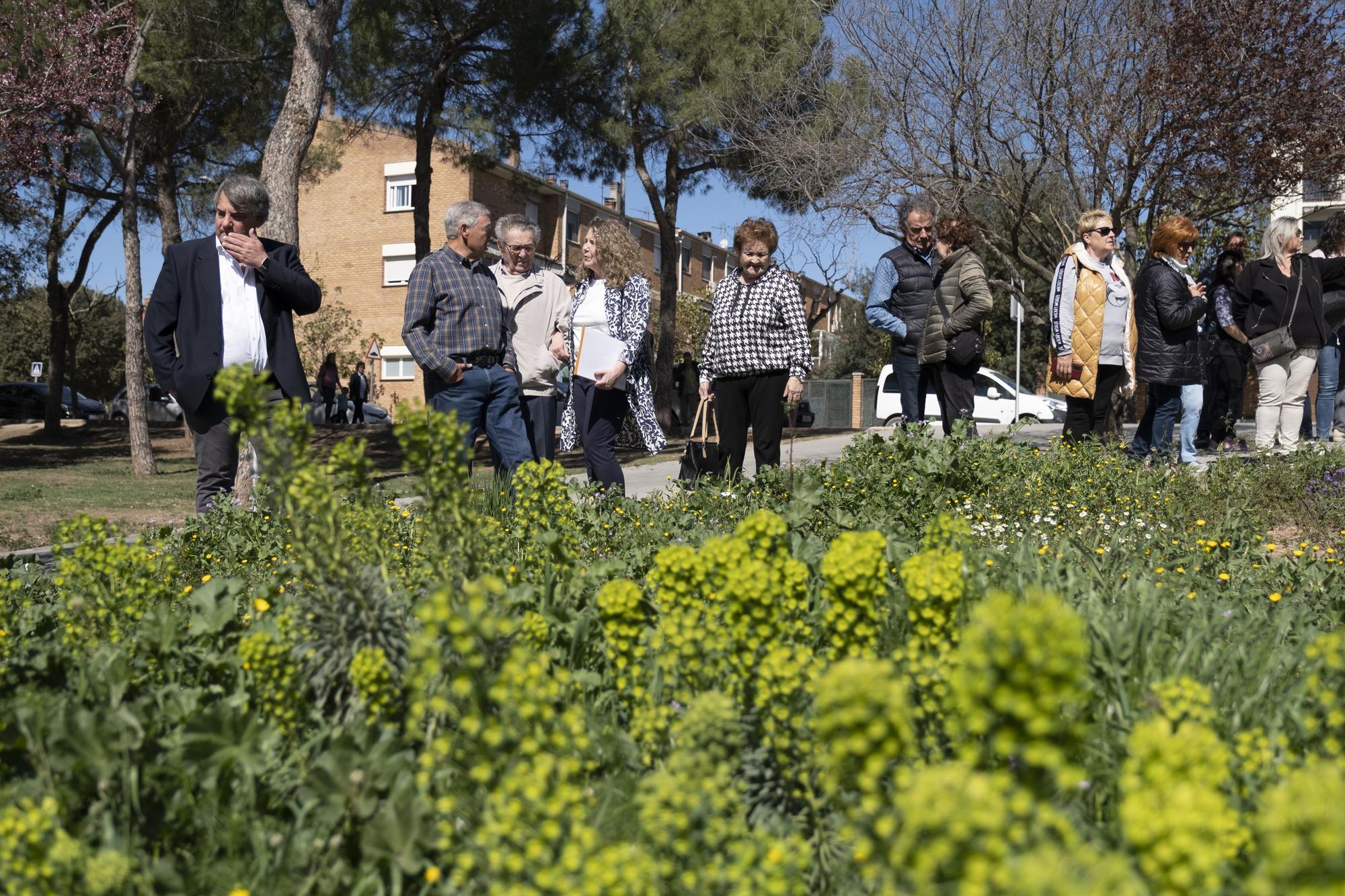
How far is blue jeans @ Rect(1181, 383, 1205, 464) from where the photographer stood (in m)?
8.46

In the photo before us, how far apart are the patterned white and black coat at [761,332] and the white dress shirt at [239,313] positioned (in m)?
2.38

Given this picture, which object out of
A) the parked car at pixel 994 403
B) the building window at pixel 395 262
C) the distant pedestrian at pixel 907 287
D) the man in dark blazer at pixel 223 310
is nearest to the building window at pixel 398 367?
the building window at pixel 395 262

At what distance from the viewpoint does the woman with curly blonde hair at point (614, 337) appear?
623 centimetres

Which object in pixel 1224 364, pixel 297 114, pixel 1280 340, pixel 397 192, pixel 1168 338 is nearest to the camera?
pixel 1168 338

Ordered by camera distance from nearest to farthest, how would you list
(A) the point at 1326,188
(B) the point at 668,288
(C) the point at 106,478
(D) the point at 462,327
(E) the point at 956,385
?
(D) the point at 462,327, (E) the point at 956,385, (A) the point at 1326,188, (C) the point at 106,478, (B) the point at 668,288

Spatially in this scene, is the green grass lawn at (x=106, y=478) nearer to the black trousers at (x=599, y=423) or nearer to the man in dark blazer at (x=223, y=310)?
the man in dark blazer at (x=223, y=310)

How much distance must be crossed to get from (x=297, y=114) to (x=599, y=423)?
14.8 feet

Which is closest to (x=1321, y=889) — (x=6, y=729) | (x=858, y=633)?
(x=858, y=633)

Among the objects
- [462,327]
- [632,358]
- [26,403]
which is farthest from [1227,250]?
[26,403]

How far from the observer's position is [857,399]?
3622 cm

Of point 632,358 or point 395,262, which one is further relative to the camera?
point 395,262

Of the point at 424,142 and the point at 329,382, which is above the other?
the point at 424,142

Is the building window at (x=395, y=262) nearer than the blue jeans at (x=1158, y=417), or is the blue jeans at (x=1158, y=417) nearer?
the blue jeans at (x=1158, y=417)

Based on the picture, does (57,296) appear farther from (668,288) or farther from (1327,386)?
(1327,386)
